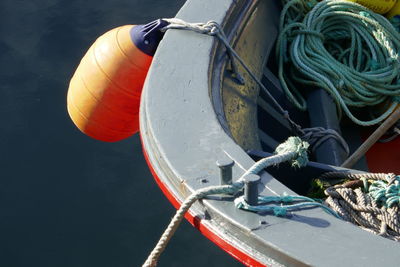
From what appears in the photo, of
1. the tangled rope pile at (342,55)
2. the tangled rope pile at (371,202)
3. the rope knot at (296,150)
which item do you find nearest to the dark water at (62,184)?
the tangled rope pile at (342,55)

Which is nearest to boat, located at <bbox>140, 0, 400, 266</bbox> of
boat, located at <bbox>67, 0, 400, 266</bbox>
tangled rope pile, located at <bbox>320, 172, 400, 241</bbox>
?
boat, located at <bbox>67, 0, 400, 266</bbox>

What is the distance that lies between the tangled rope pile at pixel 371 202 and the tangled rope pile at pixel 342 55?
933 mm

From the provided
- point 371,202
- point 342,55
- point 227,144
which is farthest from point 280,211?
point 342,55

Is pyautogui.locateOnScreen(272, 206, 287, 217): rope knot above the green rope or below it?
above

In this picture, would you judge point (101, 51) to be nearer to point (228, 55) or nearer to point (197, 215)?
point (228, 55)

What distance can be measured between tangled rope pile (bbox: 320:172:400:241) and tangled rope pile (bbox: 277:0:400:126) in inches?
36.7

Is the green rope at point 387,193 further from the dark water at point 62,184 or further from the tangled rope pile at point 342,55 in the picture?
the dark water at point 62,184

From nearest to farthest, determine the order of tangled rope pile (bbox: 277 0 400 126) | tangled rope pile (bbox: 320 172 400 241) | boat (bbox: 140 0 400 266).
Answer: boat (bbox: 140 0 400 266), tangled rope pile (bbox: 320 172 400 241), tangled rope pile (bbox: 277 0 400 126)

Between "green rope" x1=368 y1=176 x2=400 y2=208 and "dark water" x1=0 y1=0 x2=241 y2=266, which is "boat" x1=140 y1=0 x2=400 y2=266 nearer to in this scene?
"green rope" x1=368 y1=176 x2=400 y2=208

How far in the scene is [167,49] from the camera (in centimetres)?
233

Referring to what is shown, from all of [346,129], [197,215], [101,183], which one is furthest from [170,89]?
[101,183]

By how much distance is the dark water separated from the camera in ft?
11.7

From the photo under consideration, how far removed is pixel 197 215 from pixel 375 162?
68.9 inches

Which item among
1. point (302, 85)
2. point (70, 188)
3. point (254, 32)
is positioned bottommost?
point (70, 188)
